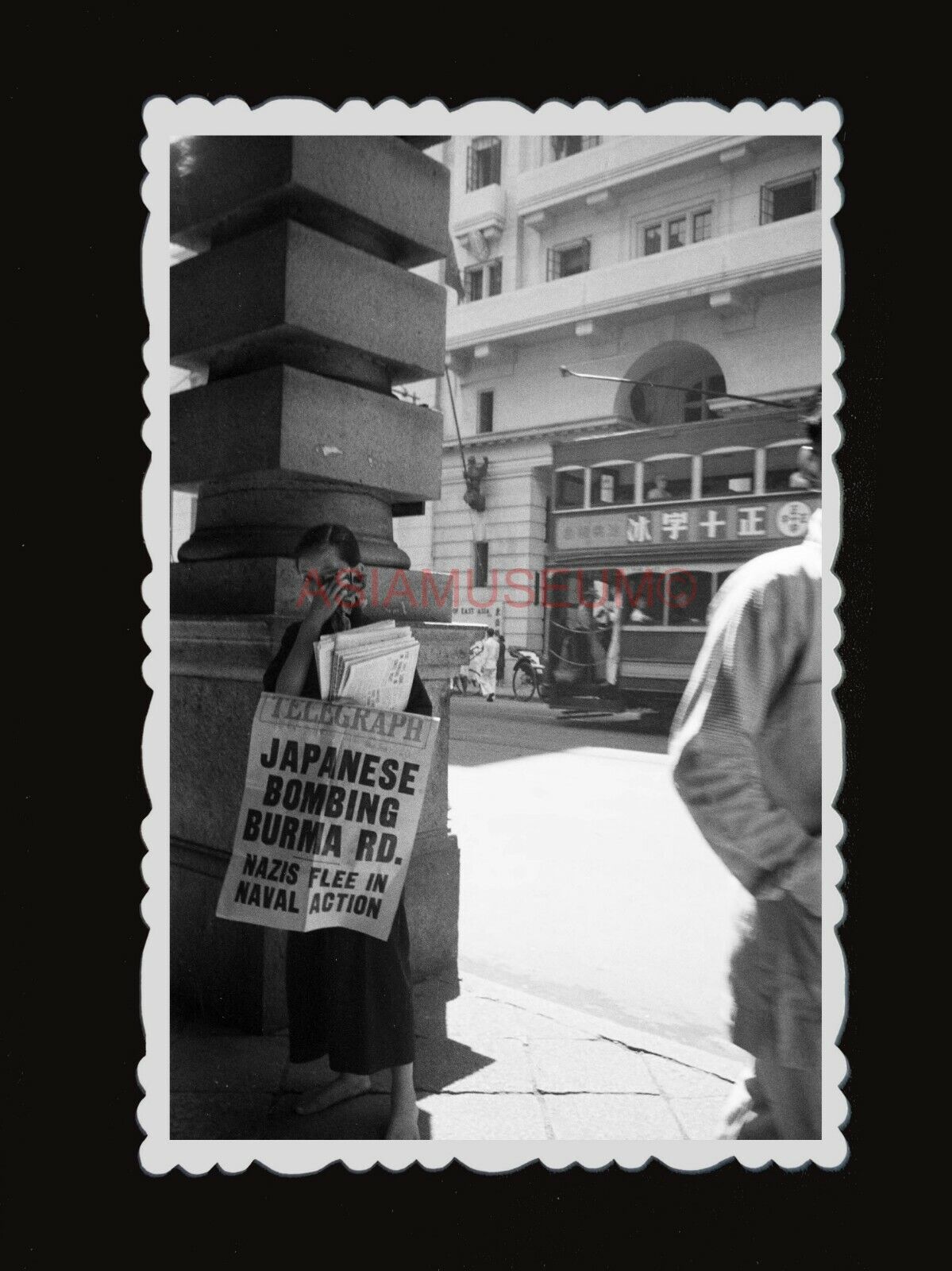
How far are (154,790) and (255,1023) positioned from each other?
1178 millimetres

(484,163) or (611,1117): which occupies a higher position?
(484,163)

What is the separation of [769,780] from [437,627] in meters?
1.73

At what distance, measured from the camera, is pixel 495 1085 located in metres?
2.90

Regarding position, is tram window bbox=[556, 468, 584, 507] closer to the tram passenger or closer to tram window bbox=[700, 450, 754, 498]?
the tram passenger

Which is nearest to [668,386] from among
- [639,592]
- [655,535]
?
[639,592]

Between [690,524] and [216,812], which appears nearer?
[216,812]

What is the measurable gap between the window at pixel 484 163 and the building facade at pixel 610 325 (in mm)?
10

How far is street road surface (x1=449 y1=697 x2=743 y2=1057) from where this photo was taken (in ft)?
11.7

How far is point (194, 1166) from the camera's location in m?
2.52

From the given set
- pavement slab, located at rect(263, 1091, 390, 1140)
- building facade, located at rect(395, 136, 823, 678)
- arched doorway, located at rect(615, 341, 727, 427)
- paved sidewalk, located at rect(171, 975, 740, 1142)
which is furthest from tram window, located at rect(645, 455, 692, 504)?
pavement slab, located at rect(263, 1091, 390, 1140)

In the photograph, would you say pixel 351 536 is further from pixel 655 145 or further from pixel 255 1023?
pixel 255 1023

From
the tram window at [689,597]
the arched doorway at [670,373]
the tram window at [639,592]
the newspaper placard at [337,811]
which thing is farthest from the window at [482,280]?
the tram window at [639,592]

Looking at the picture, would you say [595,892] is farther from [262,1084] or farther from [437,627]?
[262,1084]

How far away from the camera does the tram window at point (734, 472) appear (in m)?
6.22
